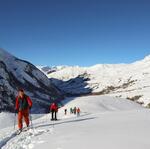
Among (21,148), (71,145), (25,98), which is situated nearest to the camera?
Result: (71,145)

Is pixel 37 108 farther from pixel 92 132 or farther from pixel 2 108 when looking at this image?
pixel 92 132

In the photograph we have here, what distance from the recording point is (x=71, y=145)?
474 inches

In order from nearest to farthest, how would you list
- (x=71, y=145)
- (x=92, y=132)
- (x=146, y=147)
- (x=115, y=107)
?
(x=146, y=147) → (x=71, y=145) → (x=92, y=132) → (x=115, y=107)

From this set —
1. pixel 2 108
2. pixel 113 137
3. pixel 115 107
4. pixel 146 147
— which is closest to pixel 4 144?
pixel 113 137

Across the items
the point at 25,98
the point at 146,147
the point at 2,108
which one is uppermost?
the point at 2,108

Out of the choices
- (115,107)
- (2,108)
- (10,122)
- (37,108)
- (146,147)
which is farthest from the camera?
(37,108)

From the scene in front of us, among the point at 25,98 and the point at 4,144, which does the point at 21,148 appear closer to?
the point at 4,144

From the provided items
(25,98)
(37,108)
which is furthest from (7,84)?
(25,98)

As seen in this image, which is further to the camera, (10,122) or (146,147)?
(10,122)

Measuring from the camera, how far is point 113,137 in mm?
13078

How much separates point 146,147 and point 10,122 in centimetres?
5192

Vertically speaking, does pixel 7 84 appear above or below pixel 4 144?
above

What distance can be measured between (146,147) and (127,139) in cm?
161

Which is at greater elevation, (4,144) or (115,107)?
(115,107)
